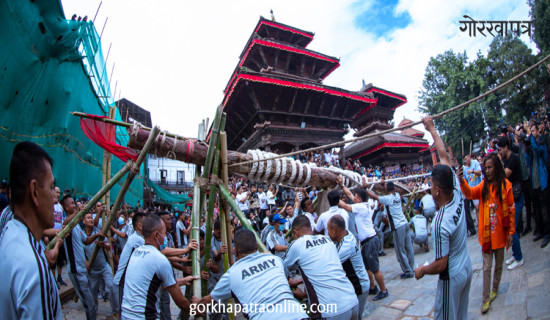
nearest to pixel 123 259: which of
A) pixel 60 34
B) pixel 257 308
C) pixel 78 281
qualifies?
pixel 78 281

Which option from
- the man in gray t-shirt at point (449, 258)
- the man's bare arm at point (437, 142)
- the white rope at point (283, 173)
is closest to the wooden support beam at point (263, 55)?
the white rope at point (283, 173)

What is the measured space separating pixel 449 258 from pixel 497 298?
2.21 m

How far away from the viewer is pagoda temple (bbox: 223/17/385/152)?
13.4 metres

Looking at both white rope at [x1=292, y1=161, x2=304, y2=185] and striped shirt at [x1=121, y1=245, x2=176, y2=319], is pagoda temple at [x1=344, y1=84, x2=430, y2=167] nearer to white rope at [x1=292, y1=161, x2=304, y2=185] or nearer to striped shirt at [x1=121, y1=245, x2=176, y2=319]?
white rope at [x1=292, y1=161, x2=304, y2=185]

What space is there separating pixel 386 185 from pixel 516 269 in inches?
95.5

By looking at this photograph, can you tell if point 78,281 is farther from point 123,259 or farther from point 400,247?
point 400,247

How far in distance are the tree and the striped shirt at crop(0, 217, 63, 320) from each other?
29.0 m

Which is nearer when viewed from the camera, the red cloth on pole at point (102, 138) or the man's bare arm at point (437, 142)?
the man's bare arm at point (437, 142)

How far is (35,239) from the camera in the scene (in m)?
1.27

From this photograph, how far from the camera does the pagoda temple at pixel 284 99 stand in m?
13.4

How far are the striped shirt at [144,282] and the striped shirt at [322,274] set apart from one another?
4.18 ft

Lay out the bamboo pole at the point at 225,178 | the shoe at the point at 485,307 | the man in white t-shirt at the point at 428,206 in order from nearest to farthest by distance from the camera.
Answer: the shoe at the point at 485,307 → the bamboo pole at the point at 225,178 → the man in white t-shirt at the point at 428,206

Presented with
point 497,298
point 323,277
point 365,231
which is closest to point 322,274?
point 323,277

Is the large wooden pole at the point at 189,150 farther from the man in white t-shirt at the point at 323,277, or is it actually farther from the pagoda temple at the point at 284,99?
the pagoda temple at the point at 284,99
